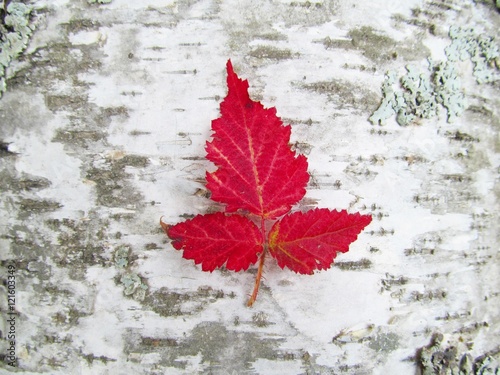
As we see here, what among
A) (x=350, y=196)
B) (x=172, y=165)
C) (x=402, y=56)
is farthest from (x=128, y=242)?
(x=402, y=56)

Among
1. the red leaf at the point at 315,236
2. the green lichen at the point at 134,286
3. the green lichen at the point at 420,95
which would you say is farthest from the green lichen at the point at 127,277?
the green lichen at the point at 420,95

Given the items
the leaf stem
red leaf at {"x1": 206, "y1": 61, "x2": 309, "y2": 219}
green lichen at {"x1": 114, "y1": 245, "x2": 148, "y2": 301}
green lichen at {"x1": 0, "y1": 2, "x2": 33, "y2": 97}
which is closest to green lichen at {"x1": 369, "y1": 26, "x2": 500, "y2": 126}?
red leaf at {"x1": 206, "y1": 61, "x2": 309, "y2": 219}

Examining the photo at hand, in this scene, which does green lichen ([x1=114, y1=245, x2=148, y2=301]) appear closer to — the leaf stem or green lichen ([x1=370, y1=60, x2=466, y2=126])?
the leaf stem

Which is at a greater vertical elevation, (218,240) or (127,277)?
(218,240)

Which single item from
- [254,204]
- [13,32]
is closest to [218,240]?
[254,204]

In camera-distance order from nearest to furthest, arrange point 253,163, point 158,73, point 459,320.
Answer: point 253,163 → point 158,73 → point 459,320

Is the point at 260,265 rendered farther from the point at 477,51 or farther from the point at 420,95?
the point at 477,51

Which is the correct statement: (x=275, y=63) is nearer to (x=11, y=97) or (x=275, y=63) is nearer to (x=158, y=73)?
(x=158, y=73)
